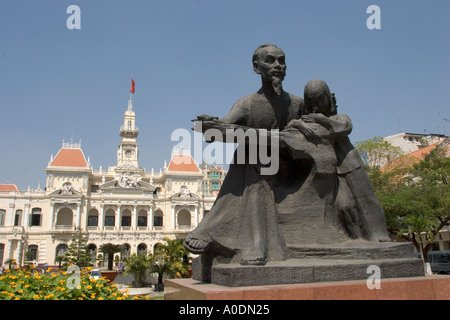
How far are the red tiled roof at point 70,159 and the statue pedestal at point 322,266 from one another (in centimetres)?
4904

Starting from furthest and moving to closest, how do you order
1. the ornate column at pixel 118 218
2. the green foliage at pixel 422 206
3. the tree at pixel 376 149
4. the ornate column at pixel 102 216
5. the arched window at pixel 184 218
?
the arched window at pixel 184 218, the ornate column at pixel 118 218, the ornate column at pixel 102 216, the tree at pixel 376 149, the green foliage at pixel 422 206

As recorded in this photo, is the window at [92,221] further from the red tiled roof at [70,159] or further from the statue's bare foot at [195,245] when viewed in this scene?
the statue's bare foot at [195,245]

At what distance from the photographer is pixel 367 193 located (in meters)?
3.88

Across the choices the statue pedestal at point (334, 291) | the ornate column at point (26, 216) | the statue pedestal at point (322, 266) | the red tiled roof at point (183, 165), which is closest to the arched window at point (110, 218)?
the ornate column at point (26, 216)

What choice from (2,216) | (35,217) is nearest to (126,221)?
(35,217)

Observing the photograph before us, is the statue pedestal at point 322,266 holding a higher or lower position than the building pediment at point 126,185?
lower

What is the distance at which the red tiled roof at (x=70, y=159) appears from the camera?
4856 cm

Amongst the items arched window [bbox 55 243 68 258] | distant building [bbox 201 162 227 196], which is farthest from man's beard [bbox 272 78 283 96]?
distant building [bbox 201 162 227 196]

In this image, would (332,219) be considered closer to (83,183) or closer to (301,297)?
(301,297)

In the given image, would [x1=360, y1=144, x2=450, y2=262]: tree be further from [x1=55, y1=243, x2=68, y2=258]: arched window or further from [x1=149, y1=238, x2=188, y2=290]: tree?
[x1=55, y1=243, x2=68, y2=258]: arched window

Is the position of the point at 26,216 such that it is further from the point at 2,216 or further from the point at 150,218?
the point at 150,218
